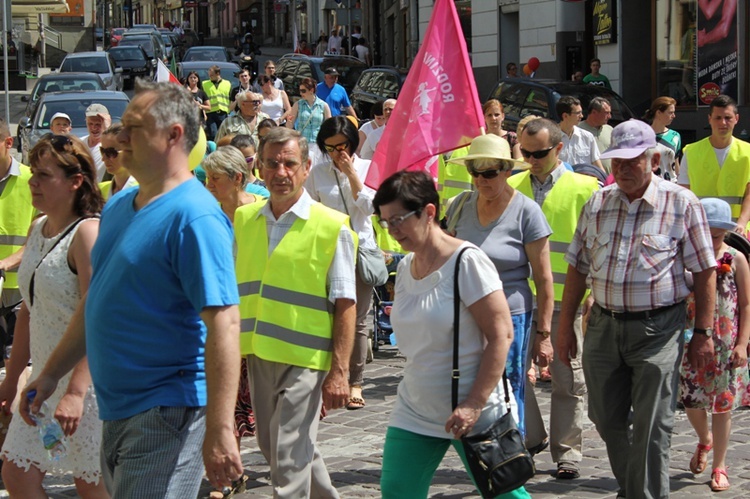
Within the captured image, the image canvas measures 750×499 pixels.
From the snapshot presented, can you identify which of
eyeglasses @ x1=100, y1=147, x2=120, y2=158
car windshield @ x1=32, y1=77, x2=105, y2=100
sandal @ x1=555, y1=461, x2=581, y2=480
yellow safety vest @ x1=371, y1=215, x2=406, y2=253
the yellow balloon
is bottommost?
sandal @ x1=555, y1=461, x2=581, y2=480

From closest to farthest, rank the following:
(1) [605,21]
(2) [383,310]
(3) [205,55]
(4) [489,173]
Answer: (4) [489,173], (2) [383,310], (1) [605,21], (3) [205,55]

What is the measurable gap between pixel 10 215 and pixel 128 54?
119ft

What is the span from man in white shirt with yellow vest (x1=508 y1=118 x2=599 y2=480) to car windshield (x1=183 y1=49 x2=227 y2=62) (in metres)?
40.7

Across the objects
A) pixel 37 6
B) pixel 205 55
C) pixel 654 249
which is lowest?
pixel 654 249

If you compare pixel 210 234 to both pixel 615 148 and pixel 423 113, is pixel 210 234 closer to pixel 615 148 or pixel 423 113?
pixel 615 148

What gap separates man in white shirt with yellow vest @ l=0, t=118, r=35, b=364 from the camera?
7.52m

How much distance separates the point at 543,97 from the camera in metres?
20.8

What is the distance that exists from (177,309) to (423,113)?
408 cm

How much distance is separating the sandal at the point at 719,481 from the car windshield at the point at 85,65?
30789 mm

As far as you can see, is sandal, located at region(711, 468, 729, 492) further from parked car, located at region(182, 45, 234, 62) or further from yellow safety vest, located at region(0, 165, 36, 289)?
parked car, located at region(182, 45, 234, 62)

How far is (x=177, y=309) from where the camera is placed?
3770 millimetres

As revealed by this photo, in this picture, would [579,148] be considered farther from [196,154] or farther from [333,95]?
[333,95]

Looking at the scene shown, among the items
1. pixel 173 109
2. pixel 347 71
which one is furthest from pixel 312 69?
pixel 173 109

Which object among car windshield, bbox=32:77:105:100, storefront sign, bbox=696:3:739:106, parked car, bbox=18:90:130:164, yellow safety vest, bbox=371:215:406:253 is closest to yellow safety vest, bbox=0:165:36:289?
yellow safety vest, bbox=371:215:406:253
